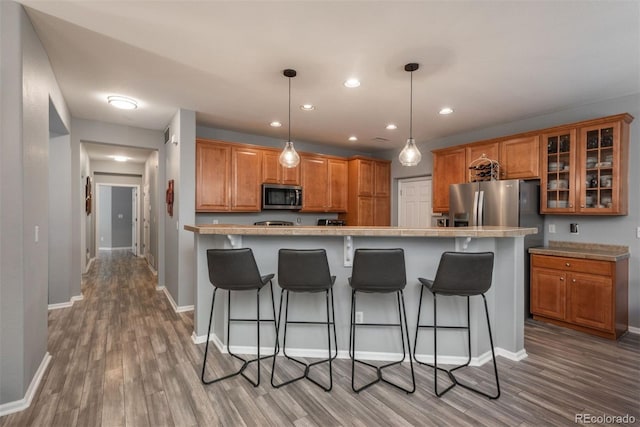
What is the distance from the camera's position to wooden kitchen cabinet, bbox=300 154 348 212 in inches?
216

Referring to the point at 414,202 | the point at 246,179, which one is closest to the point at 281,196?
the point at 246,179

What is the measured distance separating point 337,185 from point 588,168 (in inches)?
142

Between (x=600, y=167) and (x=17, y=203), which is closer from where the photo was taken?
(x=17, y=203)

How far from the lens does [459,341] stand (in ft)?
8.54

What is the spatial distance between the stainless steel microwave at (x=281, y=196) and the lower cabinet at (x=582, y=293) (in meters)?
3.44

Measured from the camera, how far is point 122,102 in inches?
141

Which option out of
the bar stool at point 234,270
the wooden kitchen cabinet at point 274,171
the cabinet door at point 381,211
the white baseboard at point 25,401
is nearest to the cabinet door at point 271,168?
the wooden kitchen cabinet at point 274,171

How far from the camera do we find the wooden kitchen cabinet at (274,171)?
16.4ft

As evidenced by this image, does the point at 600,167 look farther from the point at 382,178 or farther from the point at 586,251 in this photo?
the point at 382,178

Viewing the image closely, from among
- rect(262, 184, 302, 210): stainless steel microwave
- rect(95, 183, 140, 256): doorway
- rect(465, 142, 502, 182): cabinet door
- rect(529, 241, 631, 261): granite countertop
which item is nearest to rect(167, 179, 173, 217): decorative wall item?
rect(262, 184, 302, 210): stainless steel microwave

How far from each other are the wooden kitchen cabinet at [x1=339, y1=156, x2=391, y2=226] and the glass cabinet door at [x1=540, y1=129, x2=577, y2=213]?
275 centimetres

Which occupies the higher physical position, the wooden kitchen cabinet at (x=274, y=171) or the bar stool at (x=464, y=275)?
the wooden kitchen cabinet at (x=274, y=171)

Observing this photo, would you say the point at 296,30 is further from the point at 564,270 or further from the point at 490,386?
the point at 564,270

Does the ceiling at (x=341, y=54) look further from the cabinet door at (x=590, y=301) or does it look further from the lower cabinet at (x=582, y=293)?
the cabinet door at (x=590, y=301)
